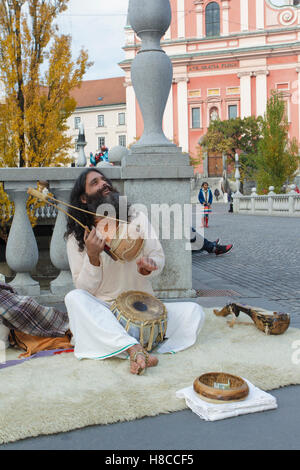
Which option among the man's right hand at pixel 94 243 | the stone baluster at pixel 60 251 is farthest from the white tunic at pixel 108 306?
the stone baluster at pixel 60 251

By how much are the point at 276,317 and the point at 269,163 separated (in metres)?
23.2

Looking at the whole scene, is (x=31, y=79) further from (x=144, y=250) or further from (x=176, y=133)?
(x=176, y=133)

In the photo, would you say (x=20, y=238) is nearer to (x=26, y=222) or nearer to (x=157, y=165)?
(x=26, y=222)

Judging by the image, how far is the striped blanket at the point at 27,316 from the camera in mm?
3471

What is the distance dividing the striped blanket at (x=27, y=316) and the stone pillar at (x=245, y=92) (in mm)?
46776

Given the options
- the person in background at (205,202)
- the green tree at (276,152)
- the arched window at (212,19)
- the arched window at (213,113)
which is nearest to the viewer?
the person in background at (205,202)

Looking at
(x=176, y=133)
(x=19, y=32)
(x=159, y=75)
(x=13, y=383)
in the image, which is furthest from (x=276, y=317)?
(x=176, y=133)

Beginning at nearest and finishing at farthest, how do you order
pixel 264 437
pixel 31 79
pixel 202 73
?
pixel 264 437 < pixel 31 79 < pixel 202 73

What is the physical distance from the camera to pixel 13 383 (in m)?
2.79

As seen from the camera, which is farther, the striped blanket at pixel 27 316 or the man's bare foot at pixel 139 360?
the striped blanket at pixel 27 316

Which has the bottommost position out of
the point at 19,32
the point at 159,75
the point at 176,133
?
the point at 159,75

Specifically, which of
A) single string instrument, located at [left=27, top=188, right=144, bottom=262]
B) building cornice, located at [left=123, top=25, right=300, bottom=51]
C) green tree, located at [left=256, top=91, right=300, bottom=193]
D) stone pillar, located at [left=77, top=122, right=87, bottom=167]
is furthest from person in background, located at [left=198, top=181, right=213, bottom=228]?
building cornice, located at [left=123, top=25, right=300, bottom=51]

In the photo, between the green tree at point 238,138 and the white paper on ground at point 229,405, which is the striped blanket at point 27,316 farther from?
the green tree at point 238,138

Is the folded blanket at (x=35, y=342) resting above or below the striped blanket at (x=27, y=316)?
below
